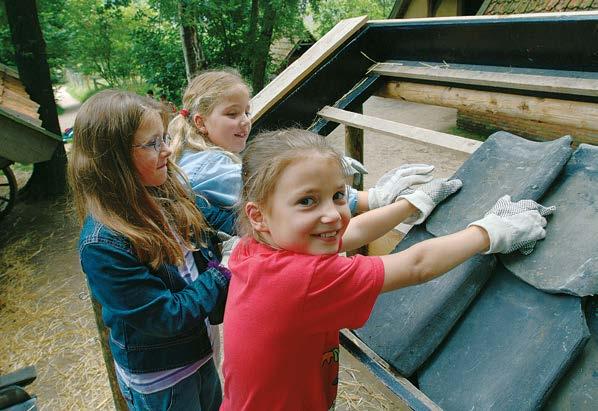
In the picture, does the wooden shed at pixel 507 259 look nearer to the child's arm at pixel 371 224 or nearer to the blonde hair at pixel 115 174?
the child's arm at pixel 371 224

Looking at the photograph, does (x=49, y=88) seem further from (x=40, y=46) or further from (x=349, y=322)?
(x=349, y=322)

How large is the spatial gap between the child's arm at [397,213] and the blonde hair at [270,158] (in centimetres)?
42

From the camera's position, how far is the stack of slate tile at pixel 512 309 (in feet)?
3.89

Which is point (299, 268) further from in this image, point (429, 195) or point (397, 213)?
point (429, 195)

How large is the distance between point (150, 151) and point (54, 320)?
164 inches

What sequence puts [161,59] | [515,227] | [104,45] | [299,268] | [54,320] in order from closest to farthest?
[299,268]
[515,227]
[54,320]
[161,59]
[104,45]

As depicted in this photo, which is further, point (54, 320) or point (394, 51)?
point (54, 320)

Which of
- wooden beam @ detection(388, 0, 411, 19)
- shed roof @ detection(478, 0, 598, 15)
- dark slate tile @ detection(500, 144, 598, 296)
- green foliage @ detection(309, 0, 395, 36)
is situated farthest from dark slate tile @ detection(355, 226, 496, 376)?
green foliage @ detection(309, 0, 395, 36)

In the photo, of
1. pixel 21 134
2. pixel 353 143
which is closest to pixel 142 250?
pixel 353 143

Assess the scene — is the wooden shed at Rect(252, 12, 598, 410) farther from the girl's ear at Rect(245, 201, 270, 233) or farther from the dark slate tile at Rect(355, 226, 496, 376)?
the girl's ear at Rect(245, 201, 270, 233)

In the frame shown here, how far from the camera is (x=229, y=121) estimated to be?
1989 millimetres

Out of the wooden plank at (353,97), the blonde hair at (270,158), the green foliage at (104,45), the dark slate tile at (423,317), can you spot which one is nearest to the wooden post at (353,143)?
the wooden plank at (353,97)

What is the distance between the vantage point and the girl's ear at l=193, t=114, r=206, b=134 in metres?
2.02

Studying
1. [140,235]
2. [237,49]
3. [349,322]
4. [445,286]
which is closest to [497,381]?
[445,286]
